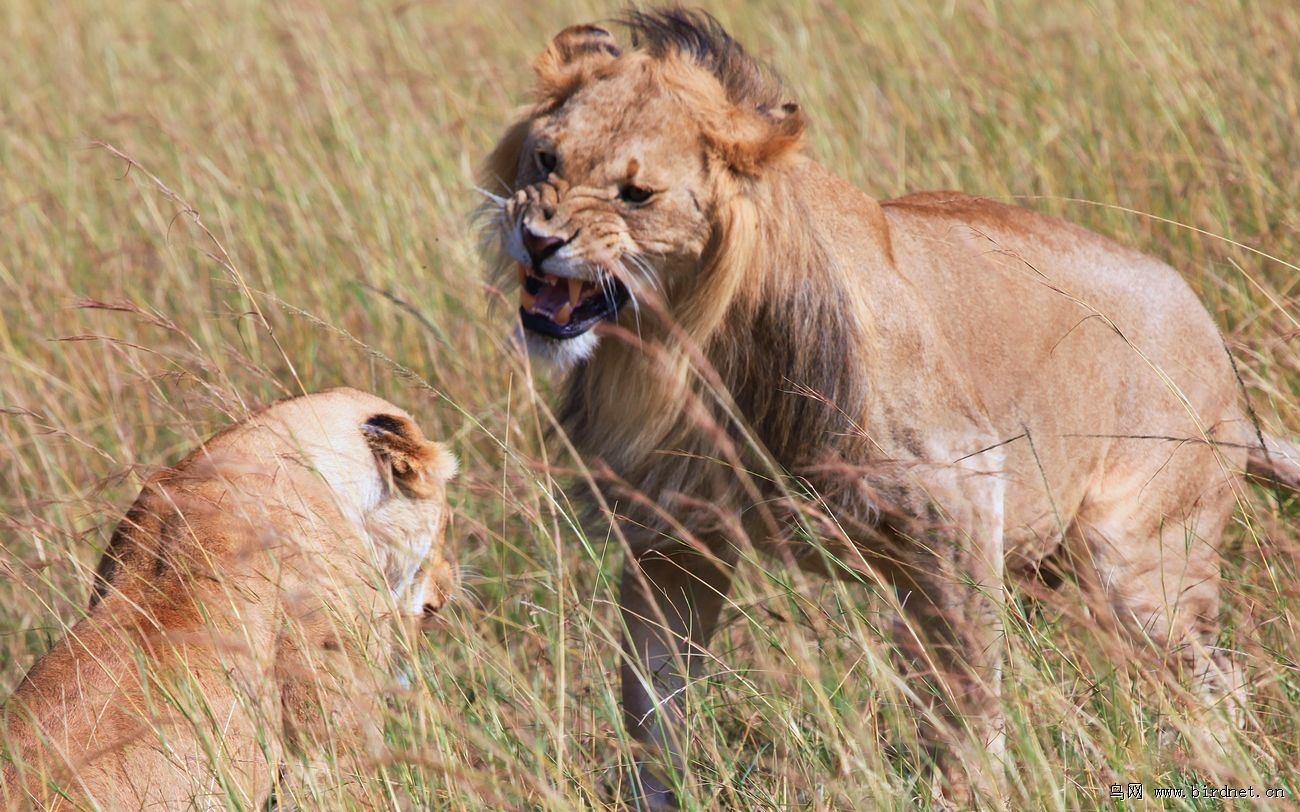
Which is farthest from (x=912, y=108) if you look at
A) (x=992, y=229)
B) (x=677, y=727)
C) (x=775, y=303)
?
(x=677, y=727)

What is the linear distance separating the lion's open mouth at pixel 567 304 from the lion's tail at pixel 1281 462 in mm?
1514

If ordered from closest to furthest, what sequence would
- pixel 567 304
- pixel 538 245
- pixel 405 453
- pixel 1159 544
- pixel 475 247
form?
pixel 538 245, pixel 567 304, pixel 405 453, pixel 1159 544, pixel 475 247

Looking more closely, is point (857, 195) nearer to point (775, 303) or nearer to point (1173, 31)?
point (775, 303)

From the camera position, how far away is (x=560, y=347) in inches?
114

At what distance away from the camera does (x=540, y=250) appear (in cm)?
281

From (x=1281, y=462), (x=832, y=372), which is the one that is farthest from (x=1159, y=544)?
(x=832, y=372)

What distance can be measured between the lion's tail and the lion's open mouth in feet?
4.97

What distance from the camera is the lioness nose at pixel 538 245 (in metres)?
2.80

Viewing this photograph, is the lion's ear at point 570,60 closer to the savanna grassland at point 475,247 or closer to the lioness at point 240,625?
the savanna grassland at point 475,247

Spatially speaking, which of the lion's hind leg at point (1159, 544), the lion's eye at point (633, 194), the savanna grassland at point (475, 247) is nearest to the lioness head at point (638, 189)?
the lion's eye at point (633, 194)

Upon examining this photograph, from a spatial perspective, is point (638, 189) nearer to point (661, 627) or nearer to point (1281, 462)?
point (661, 627)

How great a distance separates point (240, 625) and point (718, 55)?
1424 millimetres

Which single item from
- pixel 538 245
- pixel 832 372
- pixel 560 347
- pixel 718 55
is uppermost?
pixel 718 55

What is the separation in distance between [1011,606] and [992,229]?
3.01ft
